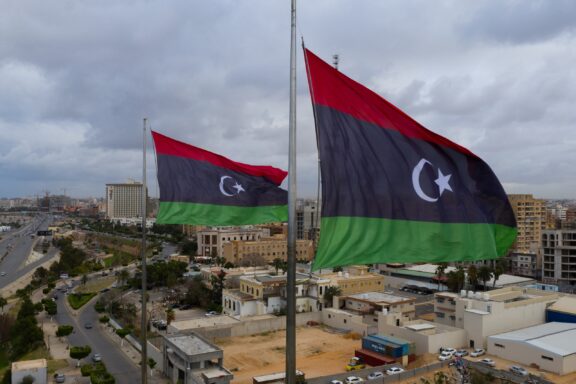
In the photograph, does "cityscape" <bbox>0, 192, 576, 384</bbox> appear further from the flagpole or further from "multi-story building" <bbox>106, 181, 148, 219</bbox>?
"multi-story building" <bbox>106, 181, 148, 219</bbox>

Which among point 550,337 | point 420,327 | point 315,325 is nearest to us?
point 550,337

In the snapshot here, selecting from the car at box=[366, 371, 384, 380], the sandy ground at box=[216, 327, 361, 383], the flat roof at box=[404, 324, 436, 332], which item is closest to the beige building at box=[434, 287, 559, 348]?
the flat roof at box=[404, 324, 436, 332]

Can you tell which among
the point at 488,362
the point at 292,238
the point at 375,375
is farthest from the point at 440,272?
the point at 292,238

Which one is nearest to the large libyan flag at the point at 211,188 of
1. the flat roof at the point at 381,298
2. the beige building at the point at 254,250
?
the flat roof at the point at 381,298

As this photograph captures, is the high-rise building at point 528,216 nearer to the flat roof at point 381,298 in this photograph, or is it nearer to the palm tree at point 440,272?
the palm tree at point 440,272

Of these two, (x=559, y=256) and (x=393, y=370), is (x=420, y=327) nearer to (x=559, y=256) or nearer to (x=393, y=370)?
(x=393, y=370)
